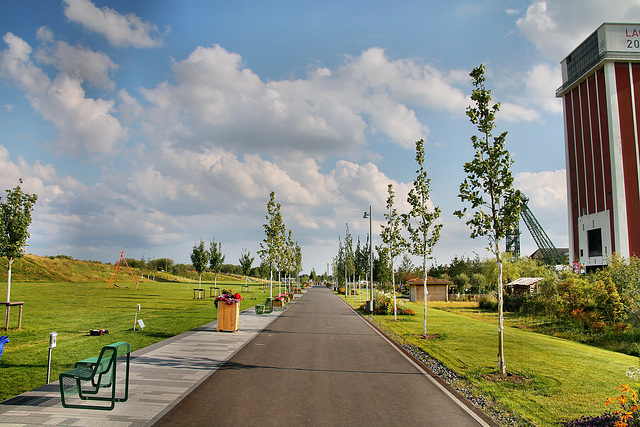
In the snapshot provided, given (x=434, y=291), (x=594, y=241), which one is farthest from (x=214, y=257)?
(x=594, y=241)

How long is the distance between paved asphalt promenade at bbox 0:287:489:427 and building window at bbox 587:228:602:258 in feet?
151

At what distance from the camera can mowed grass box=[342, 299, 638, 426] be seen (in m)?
7.59

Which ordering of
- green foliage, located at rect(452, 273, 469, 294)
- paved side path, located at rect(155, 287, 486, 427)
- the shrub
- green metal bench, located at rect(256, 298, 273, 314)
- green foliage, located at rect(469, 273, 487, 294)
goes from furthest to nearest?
green foliage, located at rect(452, 273, 469, 294)
green foliage, located at rect(469, 273, 487, 294)
green metal bench, located at rect(256, 298, 273, 314)
paved side path, located at rect(155, 287, 486, 427)
the shrub

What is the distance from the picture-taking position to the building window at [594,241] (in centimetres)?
Answer: 4775

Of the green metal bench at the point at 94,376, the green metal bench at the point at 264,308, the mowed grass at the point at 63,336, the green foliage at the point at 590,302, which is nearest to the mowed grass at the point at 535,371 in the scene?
the green foliage at the point at 590,302

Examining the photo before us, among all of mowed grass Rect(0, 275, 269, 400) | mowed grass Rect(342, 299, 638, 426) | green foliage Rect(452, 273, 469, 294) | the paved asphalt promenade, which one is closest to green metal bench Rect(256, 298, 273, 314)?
mowed grass Rect(0, 275, 269, 400)

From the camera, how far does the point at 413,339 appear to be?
15953 mm

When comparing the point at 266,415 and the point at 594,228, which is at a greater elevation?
the point at 594,228

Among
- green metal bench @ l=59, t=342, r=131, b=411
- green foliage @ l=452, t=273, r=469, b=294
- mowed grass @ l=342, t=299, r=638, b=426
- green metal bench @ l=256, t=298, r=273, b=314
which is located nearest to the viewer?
green metal bench @ l=59, t=342, r=131, b=411

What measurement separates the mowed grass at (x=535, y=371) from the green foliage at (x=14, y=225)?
15181mm

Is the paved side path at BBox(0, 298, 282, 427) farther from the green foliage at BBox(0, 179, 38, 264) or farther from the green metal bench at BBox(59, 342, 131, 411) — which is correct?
the green foliage at BBox(0, 179, 38, 264)

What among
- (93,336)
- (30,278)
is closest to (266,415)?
(93,336)

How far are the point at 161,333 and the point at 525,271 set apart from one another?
49769 millimetres

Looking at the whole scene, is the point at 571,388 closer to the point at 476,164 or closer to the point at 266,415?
the point at 476,164
